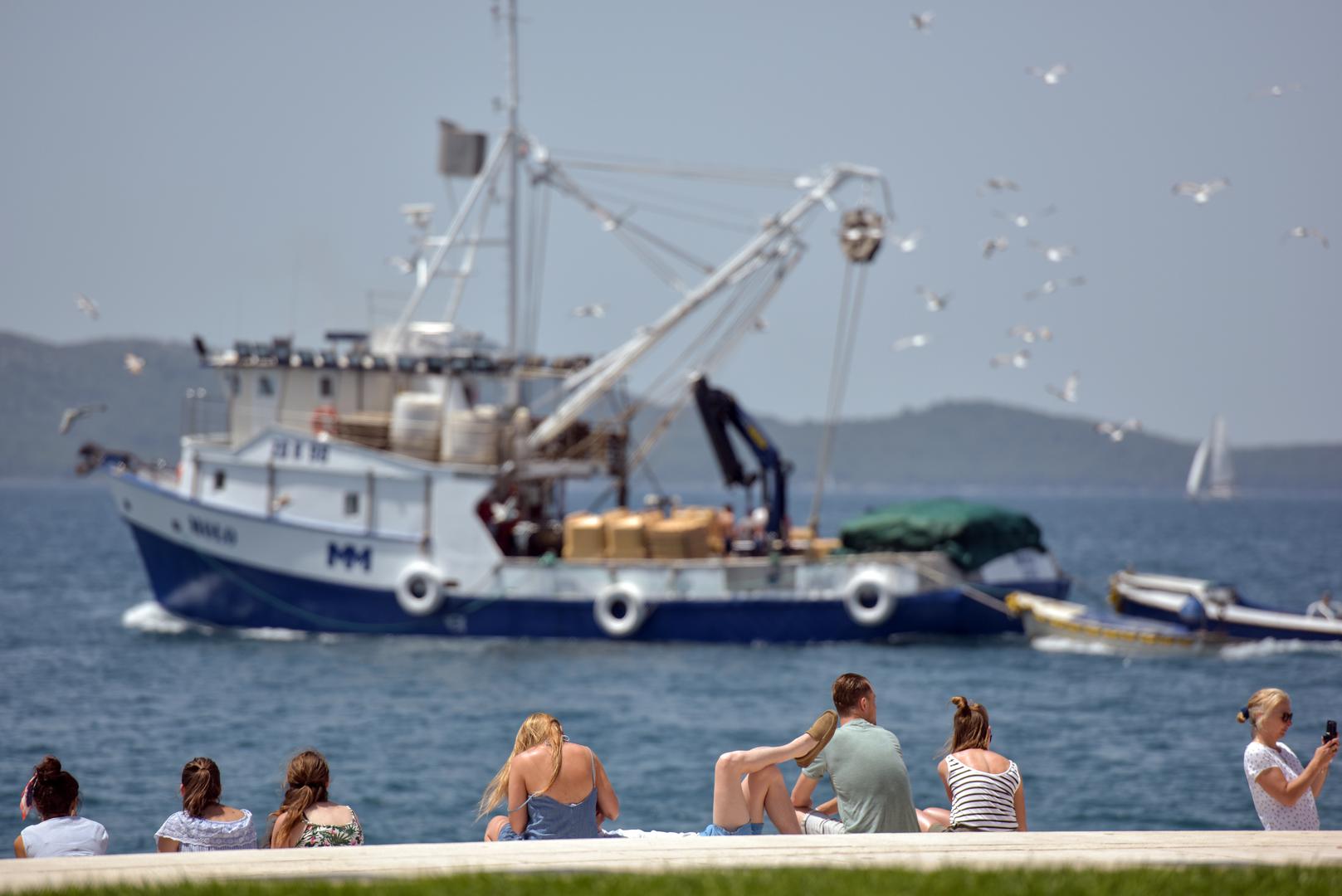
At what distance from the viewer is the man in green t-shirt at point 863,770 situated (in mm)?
8344

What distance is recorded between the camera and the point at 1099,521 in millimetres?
139375

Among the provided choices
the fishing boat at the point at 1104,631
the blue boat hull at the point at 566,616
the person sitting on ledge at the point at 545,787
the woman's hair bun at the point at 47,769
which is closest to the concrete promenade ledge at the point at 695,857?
the person sitting on ledge at the point at 545,787

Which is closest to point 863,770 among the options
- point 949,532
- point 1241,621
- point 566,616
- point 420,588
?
point 566,616

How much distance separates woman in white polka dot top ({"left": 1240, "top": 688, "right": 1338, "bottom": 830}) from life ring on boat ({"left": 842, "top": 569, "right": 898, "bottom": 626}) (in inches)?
827

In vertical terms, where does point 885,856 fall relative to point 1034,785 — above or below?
above

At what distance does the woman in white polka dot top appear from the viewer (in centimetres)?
820

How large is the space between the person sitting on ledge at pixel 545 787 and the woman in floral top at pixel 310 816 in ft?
2.41

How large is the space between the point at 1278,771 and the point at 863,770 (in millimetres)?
2077

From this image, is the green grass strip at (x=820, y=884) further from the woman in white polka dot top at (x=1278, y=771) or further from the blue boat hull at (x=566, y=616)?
the blue boat hull at (x=566, y=616)

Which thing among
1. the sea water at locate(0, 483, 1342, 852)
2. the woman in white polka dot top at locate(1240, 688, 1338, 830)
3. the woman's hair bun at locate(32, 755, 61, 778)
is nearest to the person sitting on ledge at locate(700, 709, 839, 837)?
the woman in white polka dot top at locate(1240, 688, 1338, 830)

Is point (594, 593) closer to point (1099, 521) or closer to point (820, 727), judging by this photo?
point (820, 727)

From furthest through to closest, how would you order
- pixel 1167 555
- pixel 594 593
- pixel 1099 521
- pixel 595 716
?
1. pixel 1099 521
2. pixel 1167 555
3. pixel 594 593
4. pixel 595 716

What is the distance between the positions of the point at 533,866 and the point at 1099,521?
451 feet

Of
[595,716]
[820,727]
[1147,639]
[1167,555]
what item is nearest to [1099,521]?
[1167,555]
